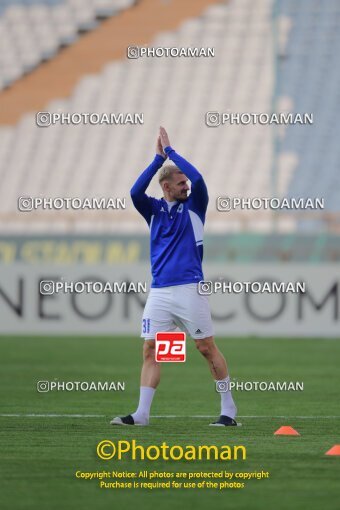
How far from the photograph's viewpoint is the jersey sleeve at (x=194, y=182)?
30.5ft

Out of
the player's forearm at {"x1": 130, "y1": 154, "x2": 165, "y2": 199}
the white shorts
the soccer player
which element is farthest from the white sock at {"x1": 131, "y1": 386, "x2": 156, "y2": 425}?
the player's forearm at {"x1": 130, "y1": 154, "x2": 165, "y2": 199}

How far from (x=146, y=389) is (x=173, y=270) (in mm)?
899

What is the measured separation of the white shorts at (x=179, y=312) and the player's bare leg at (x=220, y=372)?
0.09 m

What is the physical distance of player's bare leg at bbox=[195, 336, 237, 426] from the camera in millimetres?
9516

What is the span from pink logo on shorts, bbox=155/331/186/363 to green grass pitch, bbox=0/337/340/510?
1.67ft

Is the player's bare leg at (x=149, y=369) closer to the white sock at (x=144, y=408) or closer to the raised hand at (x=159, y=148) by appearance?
the white sock at (x=144, y=408)

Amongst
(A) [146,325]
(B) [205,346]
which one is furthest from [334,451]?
(A) [146,325]

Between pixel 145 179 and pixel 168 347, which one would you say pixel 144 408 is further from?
pixel 145 179

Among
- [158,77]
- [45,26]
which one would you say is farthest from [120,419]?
[45,26]

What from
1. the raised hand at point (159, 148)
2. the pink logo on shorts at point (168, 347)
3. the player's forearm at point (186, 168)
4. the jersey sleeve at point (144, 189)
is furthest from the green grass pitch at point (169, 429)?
the raised hand at point (159, 148)

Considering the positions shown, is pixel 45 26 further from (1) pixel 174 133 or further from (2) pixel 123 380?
(2) pixel 123 380

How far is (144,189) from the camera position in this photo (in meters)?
9.47

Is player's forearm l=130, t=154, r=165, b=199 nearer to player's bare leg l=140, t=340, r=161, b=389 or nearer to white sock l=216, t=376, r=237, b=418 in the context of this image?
player's bare leg l=140, t=340, r=161, b=389

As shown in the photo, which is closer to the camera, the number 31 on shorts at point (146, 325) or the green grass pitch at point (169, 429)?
the green grass pitch at point (169, 429)
